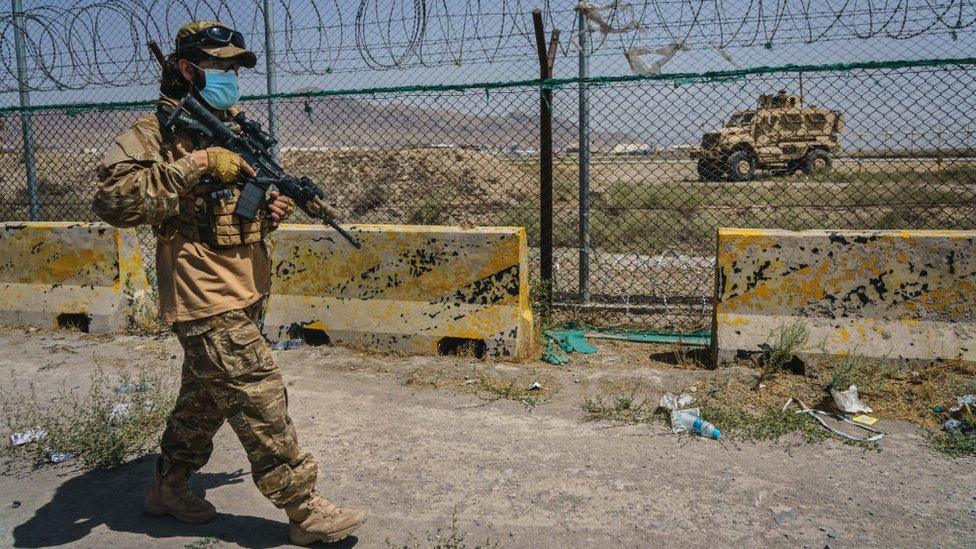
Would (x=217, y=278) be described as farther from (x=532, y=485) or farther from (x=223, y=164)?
(x=532, y=485)

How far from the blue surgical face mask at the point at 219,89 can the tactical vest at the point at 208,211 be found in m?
0.14

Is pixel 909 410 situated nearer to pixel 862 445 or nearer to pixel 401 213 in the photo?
pixel 862 445

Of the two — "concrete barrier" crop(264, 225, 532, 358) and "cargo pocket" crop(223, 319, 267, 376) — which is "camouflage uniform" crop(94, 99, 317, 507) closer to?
"cargo pocket" crop(223, 319, 267, 376)

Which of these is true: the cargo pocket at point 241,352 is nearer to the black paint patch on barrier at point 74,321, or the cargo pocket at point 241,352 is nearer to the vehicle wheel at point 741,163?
the black paint patch on barrier at point 74,321

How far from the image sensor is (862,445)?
359cm

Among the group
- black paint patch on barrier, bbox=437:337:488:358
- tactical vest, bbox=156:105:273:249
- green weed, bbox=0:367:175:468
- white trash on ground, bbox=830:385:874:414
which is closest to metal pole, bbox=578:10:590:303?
black paint patch on barrier, bbox=437:337:488:358

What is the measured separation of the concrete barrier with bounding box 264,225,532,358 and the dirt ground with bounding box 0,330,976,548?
0.62 metres

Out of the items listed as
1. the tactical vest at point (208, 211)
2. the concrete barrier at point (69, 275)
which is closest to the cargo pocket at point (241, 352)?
the tactical vest at point (208, 211)

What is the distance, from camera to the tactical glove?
2.66 meters

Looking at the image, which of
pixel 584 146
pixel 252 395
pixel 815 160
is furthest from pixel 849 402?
pixel 815 160

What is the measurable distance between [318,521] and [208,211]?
1.18 meters

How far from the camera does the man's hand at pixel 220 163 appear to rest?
264cm

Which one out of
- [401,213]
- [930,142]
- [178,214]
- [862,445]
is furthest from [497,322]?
[401,213]

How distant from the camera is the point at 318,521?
273cm
